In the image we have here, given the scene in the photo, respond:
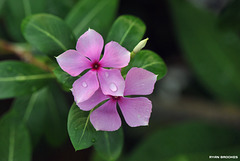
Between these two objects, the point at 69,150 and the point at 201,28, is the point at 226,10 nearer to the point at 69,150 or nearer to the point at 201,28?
the point at 201,28

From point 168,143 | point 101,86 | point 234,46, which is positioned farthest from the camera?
point 234,46

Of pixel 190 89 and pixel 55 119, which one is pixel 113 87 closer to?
pixel 55 119

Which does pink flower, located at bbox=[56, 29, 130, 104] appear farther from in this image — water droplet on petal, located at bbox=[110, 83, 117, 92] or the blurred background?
the blurred background

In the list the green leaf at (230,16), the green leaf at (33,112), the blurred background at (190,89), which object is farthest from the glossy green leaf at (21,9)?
the green leaf at (230,16)

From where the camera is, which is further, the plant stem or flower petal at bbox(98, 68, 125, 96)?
the plant stem

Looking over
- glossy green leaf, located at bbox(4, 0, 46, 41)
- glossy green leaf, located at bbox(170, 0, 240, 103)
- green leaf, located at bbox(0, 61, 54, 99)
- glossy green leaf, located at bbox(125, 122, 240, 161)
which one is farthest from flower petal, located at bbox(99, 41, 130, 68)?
glossy green leaf, located at bbox(170, 0, 240, 103)

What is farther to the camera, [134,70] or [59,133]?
[59,133]

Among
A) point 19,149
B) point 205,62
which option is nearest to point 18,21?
point 19,149

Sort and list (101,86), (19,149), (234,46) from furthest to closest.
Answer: (234,46) < (19,149) < (101,86)
